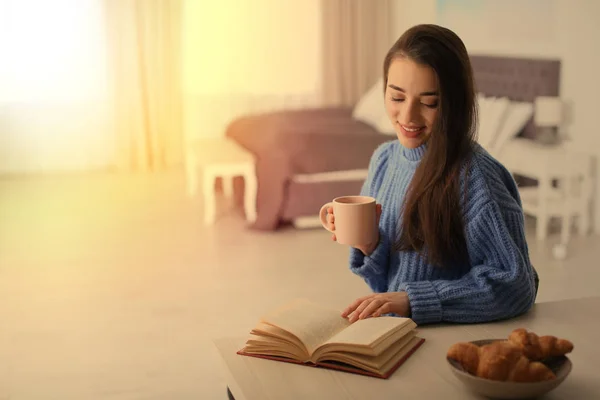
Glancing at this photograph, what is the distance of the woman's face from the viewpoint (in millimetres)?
1477

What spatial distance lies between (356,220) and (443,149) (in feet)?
0.69

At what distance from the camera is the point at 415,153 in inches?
64.1

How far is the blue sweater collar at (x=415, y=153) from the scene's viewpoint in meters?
1.60

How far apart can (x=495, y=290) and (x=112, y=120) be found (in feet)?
18.4

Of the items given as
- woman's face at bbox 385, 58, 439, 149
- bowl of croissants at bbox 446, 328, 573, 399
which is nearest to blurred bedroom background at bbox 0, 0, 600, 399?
woman's face at bbox 385, 58, 439, 149

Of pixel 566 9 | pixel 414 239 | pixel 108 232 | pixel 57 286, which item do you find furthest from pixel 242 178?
pixel 414 239

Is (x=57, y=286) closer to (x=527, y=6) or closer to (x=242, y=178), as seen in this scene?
(x=242, y=178)

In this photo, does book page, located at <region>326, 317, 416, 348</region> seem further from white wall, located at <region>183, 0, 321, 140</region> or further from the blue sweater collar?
white wall, located at <region>183, 0, 321, 140</region>

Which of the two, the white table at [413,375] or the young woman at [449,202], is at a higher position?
the young woman at [449,202]

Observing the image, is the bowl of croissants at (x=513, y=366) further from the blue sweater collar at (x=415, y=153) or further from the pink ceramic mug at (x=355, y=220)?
the blue sweater collar at (x=415, y=153)

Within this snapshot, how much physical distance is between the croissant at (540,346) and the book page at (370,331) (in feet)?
0.72

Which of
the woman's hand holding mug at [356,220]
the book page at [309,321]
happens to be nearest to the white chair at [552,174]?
the woman's hand holding mug at [356,220]

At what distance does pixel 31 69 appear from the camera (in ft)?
21.0

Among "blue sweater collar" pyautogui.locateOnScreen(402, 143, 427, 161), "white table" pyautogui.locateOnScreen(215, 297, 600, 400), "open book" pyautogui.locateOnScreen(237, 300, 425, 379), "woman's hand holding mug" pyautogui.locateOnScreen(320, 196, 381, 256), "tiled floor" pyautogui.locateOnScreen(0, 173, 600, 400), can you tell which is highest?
"blue sweater collar" pyautogui.locateOnScreen(402, 143, 427, 161)
